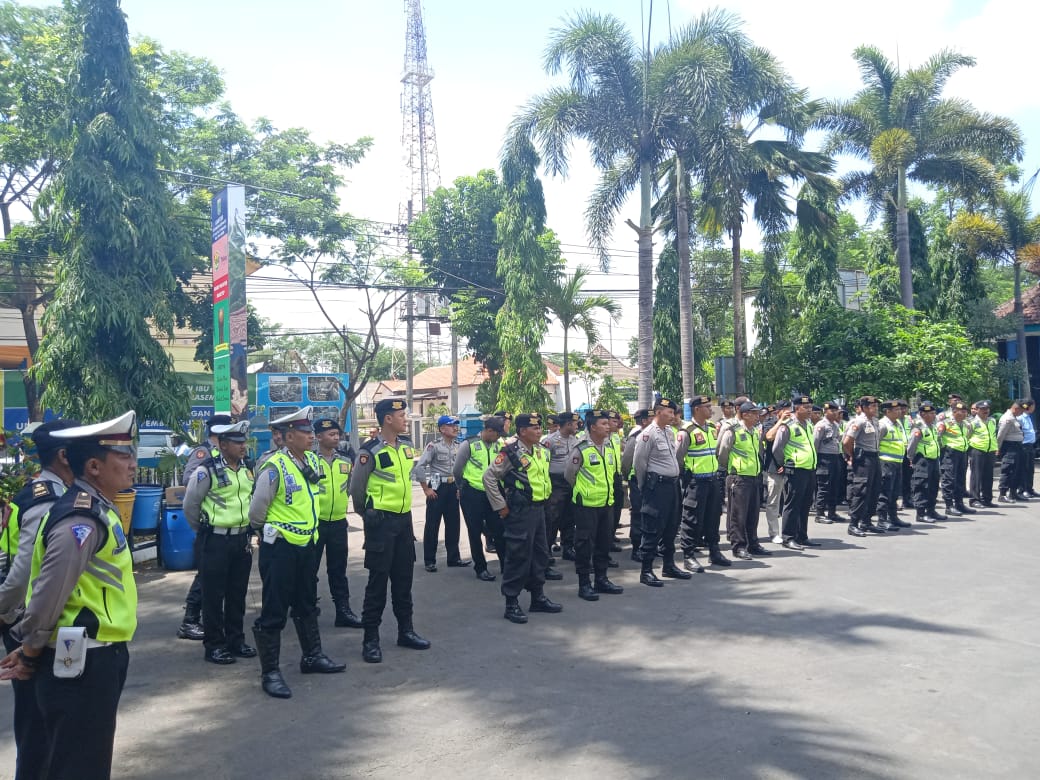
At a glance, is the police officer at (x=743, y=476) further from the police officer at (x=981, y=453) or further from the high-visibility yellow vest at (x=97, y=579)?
the high-visibility yellow vest at (x=97, y=579)

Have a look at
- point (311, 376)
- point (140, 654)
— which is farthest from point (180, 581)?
point (311, 376)

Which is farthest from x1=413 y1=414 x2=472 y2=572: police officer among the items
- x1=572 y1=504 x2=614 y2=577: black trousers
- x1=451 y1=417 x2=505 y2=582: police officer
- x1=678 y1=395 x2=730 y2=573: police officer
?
x1=678 y1=395 x2=730 y2=573: police officer

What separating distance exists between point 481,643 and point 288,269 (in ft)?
68.0

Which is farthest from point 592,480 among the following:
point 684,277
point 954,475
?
point 684,277

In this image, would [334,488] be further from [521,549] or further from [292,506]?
[521,549]

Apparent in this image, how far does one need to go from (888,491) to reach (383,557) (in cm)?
846

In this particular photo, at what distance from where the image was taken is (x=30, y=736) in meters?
3.04

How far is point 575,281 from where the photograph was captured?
76.2ft

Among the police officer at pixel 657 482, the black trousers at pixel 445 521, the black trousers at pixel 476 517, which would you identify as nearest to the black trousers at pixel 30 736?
the police officer at pixel 657 482

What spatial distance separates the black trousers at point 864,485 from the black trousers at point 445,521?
18.4ft

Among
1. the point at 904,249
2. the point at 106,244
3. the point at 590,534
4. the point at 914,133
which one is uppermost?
the point at 914,133

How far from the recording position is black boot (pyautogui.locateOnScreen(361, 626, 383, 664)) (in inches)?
237

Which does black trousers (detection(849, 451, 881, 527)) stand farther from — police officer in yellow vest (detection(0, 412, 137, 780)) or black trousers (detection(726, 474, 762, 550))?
police officer in yellow vest (detection(0, 412, 137, 780))

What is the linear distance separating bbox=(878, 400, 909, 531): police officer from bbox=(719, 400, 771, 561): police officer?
2.92 metres
